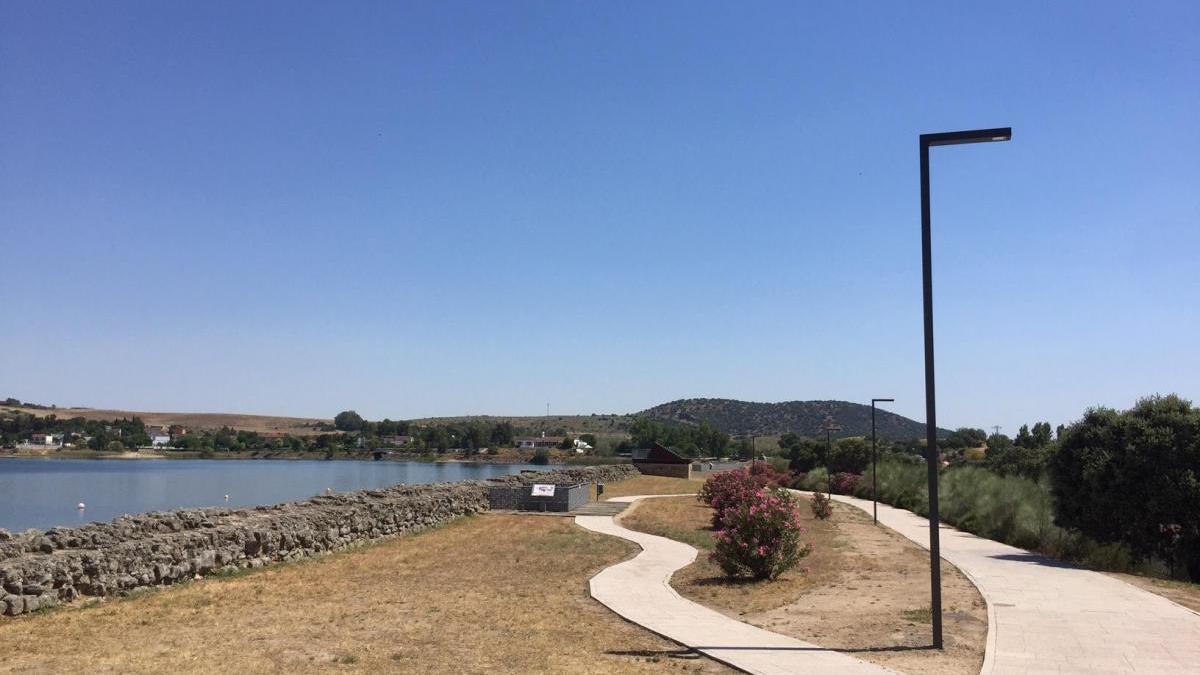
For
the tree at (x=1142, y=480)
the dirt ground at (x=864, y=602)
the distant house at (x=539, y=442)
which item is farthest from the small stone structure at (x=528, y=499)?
the distant house at (x=539, y=442)

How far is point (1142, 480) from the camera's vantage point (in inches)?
653

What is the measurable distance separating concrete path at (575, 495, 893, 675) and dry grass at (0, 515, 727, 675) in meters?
0.31

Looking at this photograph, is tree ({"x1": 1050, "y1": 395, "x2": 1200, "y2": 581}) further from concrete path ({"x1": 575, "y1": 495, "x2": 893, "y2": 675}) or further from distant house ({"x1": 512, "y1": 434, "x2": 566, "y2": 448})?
distant house ({"x1": 512, "y1": 434, "x2": 566, "y2": 448})

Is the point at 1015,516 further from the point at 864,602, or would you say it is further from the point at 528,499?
the point at 528,499

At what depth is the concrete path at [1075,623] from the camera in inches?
327

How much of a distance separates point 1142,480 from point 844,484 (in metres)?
28.1

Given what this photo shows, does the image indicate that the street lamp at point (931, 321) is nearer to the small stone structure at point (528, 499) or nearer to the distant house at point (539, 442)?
the small stone structure at point (528, 499)

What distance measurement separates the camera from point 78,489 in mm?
43906

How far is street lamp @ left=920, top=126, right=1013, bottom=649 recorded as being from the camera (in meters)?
8.81

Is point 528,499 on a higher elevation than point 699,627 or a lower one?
lower

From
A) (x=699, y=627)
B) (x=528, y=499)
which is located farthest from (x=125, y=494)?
(x=699, y=627)

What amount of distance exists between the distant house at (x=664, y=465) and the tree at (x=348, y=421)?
115882mm

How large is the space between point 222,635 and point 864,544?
15440mm

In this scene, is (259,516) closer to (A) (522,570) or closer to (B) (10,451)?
(A) (522,570)
